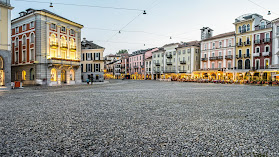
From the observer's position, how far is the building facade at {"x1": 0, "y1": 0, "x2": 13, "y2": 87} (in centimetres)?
1948

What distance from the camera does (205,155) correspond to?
128 inches

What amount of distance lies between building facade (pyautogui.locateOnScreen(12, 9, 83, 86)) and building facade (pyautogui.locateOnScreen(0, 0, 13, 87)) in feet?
24.5

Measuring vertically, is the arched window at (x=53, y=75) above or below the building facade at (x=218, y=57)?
below

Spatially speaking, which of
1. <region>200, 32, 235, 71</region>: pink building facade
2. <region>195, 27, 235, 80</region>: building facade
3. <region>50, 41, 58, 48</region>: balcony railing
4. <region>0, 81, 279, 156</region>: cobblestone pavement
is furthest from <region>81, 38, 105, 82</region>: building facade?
<region>0, 81, 279, 156</region>: cobblestone pavement

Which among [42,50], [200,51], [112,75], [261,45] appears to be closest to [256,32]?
[261,45]

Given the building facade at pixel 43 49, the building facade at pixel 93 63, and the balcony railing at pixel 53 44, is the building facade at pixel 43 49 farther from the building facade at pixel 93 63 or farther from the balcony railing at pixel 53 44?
the building facade at pixel 93 63

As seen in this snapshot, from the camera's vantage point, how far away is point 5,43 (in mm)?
19781

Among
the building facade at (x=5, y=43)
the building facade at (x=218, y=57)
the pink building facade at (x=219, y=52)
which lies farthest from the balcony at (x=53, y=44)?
the pink building facade at (x=219, y=52)

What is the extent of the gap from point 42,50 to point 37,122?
85.5 feet

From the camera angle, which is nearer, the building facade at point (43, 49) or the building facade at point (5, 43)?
the building facade at point (5, 43)

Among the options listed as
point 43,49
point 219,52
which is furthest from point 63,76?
point 219,52

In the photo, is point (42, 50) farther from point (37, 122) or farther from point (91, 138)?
point (91, 138)

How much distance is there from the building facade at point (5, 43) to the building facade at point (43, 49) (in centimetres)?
748

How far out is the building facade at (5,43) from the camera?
19477 mm
